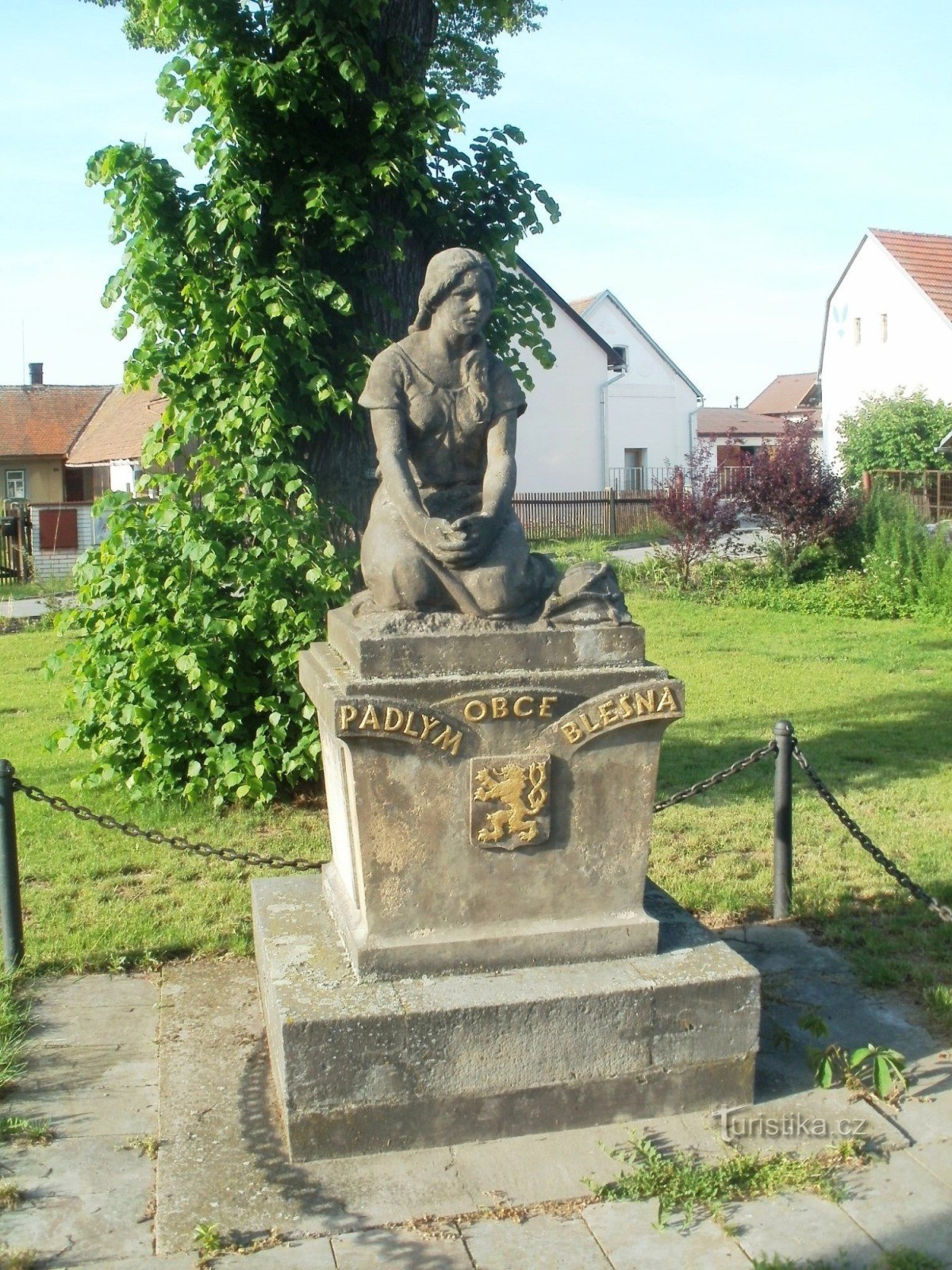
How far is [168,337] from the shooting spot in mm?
6945

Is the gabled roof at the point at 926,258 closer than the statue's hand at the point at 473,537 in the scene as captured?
No

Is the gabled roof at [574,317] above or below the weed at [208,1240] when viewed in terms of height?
above

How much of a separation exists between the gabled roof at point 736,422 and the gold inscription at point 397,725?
4809 cm

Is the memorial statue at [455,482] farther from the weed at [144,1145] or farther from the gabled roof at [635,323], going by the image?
the gabled roof at [635,323]

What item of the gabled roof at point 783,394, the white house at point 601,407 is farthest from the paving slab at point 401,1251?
the gabled roof at point 783,394

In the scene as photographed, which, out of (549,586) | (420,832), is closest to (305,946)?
(420,832)

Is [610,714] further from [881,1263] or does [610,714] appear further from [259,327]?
[259,327]

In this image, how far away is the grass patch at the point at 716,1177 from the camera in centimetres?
347

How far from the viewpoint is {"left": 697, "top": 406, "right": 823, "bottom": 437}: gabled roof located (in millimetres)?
52781

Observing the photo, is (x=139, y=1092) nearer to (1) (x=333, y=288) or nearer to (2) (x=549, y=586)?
(2) (x=549, y=586)

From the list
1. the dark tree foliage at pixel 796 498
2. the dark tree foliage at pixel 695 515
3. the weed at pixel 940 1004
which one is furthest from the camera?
the dark tree foliage at pixel 695 515

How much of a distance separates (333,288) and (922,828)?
4.34 m

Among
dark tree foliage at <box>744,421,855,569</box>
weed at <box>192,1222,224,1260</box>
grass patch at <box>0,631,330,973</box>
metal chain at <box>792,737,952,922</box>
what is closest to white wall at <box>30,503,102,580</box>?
dark tree foliage at <box>744,421,855,569</box>

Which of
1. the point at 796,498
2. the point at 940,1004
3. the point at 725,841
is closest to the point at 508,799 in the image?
the point at 940,1004
